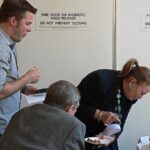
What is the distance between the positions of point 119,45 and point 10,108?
3.60 ft

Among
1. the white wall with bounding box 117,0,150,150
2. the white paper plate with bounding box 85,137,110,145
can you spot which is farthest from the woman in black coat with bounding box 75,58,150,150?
the white wall with bounding box 117,0,150,150

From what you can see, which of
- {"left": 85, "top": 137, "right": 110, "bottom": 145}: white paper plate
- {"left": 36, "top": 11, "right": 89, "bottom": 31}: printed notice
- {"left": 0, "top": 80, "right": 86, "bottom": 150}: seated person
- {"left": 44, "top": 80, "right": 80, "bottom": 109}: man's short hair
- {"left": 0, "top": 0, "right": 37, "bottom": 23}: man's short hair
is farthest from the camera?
{"left": 36, "top": 11, "right": 89, "bottom": 31}: printed notice

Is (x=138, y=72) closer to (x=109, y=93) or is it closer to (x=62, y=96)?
(x=109, y=93)

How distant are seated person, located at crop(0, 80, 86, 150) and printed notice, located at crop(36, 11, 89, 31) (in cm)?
121

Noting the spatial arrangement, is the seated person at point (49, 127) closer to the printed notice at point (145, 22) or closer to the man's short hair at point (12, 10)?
the man's short hair at point (12, 10)

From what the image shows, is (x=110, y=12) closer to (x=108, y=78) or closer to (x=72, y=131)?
(x=108, y=78)

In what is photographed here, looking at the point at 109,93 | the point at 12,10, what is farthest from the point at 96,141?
the point at 12,10

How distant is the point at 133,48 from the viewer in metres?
2.79

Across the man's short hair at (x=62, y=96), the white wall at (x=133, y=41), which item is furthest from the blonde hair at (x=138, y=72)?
the man's short hair at (x=62, y=96)

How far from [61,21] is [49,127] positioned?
1395 mm

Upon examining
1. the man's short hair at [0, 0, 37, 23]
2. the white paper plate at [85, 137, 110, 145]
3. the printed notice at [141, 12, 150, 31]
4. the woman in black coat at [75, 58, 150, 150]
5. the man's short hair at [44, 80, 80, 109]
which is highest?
the man's short hair at [0, 0, 37, 23]

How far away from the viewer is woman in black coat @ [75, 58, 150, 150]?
219cm

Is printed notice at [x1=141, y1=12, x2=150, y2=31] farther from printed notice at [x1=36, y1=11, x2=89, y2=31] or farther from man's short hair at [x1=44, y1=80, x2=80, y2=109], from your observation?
man's short hair at [x1=44, y1=80, x2=80, y2=109]

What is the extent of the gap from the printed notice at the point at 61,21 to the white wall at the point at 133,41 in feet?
0.90
